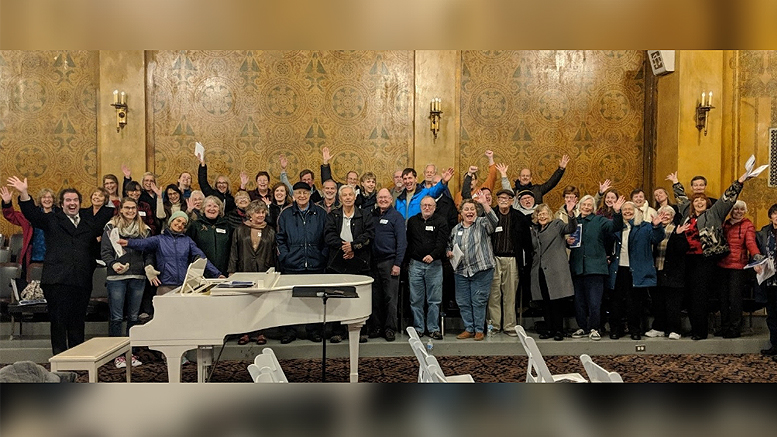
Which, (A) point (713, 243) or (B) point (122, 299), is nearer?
(B) point (122, 299)

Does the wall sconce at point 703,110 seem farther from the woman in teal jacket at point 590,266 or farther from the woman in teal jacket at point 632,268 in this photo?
the woman in teal jacket at point 590,266

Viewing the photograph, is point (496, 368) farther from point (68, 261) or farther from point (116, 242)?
point (68, 261)

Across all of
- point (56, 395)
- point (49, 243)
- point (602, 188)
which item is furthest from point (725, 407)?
point (602, 188)

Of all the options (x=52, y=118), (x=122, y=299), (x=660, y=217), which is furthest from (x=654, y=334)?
(x=52, y=118)

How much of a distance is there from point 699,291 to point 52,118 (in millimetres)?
8727

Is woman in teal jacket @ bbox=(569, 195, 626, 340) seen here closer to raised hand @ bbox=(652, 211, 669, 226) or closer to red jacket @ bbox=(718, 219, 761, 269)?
raised hand @ bbox=(652, 211, 669, 226)

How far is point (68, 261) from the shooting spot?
572 centimetres

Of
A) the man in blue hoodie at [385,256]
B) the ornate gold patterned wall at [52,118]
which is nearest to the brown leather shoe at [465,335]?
the man in blue hoodie at [385,256]

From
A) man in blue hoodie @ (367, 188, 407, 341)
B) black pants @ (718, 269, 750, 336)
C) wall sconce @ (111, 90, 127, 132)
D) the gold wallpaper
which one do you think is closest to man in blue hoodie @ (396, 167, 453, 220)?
man in blue hoodie @ (367, 188, 407, 341)

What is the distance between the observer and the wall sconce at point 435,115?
935 centimetres

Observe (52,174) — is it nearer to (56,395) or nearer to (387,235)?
(387,235)

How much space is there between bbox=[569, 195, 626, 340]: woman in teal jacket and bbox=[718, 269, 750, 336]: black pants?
1.20m

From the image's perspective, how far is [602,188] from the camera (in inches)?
307

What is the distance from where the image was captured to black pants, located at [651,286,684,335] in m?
6.80
